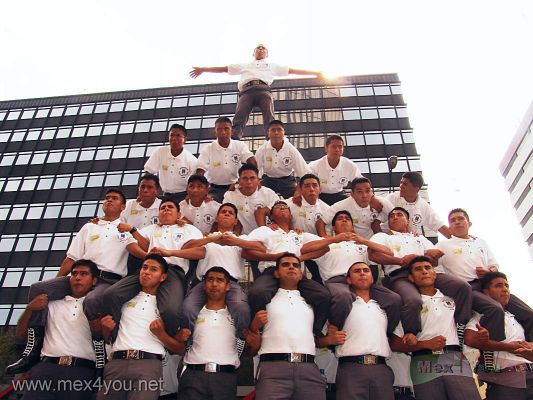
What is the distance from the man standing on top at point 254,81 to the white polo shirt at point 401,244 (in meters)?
5.09

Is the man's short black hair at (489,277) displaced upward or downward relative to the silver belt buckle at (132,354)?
upward

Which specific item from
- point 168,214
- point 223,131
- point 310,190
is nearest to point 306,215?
point 310,190

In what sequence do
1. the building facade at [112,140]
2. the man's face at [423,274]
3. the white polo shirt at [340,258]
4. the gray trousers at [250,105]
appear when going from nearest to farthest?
the man's face at [423,274] → the white polo shirt at [340,258] → the gray trousers at [250,105] → the building facade at [112,140]

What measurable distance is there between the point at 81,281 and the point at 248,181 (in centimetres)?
348

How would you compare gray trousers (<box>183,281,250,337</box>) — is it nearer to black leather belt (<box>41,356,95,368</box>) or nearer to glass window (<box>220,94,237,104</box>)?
black leather belt (<box>41,356,95,368</box>)

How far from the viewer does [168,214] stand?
645cm

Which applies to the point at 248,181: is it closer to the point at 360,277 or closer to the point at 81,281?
the point at 360,277

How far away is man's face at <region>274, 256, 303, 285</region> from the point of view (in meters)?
5.45

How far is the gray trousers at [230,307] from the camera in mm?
5109

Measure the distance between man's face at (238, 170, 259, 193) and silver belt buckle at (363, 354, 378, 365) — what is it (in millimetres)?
3849

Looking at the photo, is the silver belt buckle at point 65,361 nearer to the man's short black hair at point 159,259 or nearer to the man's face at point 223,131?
the man's short black hair at point 159,259

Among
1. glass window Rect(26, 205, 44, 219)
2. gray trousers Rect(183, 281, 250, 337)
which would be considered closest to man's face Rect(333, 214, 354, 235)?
gray trousers Rect(183, 281, 250, 337)

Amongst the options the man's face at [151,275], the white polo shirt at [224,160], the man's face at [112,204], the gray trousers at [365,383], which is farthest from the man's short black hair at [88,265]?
the gray trousers at [365,383]

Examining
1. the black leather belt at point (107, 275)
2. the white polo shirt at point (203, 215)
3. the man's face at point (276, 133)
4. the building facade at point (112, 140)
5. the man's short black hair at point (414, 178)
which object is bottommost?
the black leather belt at point (107, 275)
